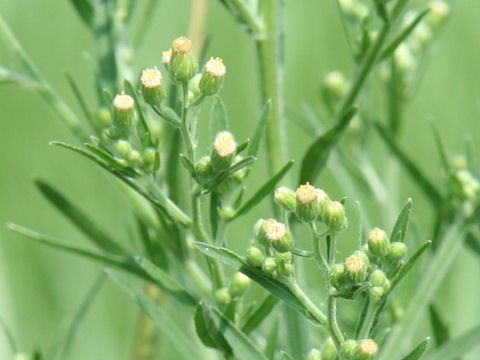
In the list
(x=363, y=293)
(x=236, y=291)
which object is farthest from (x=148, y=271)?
(x=363, y=293)

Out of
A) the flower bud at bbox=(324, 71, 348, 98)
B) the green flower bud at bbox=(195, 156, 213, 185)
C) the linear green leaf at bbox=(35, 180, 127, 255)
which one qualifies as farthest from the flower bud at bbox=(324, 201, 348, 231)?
the flower bud at bbox=(324, 71, 348, 98)

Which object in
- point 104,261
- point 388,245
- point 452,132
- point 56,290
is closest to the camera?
point 388,245

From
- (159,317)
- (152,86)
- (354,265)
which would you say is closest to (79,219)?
(159,317)

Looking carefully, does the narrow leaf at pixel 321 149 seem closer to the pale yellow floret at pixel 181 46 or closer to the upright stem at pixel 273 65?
the upright stem at pixel 273 65

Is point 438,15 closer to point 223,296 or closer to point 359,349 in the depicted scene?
point 223,296

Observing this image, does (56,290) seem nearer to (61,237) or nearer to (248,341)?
(61,237)
